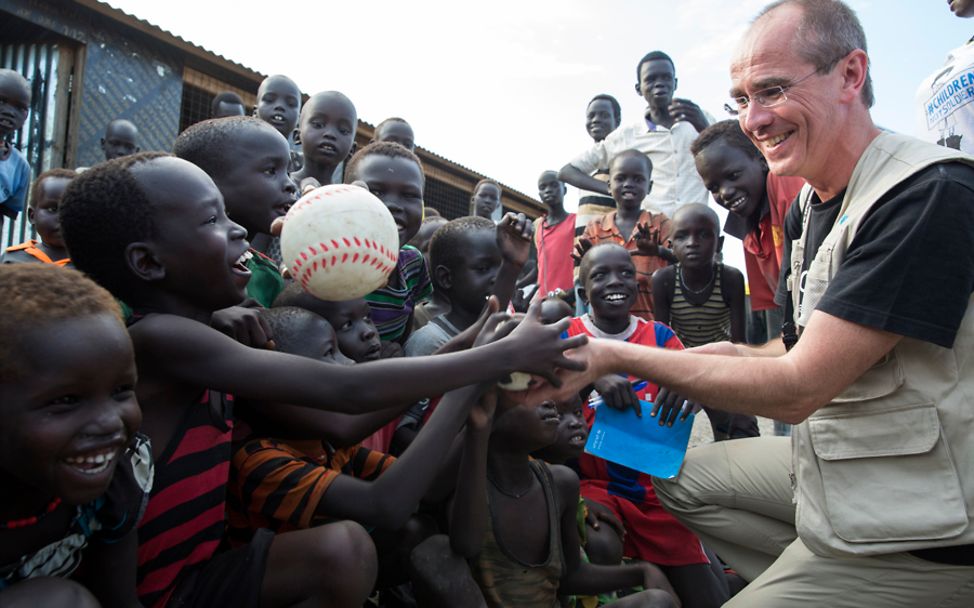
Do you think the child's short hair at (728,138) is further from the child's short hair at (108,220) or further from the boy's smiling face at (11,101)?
the boy's smiling face at (11,101)

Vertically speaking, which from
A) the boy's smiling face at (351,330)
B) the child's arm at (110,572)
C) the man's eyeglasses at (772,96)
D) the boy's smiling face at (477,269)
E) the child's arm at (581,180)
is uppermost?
the man's eyeglasses at (772,96)

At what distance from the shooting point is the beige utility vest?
74.3 inches

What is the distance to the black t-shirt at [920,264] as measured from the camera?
6.09ft

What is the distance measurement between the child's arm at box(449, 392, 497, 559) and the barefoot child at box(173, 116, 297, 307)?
1.00 metres

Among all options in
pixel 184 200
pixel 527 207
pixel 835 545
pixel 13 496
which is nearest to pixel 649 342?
pixel 835 545

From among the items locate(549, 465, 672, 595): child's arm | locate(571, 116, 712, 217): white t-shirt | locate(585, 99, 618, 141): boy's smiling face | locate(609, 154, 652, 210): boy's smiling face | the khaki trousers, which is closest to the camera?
the khaki trousers

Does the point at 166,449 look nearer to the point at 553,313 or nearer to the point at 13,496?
the point at 13,496

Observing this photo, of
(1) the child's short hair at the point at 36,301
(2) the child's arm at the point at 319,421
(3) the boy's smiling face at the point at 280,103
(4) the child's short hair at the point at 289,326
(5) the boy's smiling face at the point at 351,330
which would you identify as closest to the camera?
(1) the child's short hair at the point at 36,301

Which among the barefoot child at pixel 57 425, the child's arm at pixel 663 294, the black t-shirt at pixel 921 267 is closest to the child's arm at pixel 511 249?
the black t-shirt at pixel 921 267

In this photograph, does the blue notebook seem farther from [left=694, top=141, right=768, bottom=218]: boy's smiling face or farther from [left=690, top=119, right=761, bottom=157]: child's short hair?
[left=690, top=119, right=761, bottom=157]: child's short hair

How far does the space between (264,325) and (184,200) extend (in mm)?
476

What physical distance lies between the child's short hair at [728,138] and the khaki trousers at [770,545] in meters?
1.74

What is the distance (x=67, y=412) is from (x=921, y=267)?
6.95 ft

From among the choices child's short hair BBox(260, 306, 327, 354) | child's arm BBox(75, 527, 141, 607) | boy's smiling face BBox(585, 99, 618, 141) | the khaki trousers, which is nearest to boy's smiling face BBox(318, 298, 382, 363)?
child's short hair BBox(260, 306, 327, 354)
